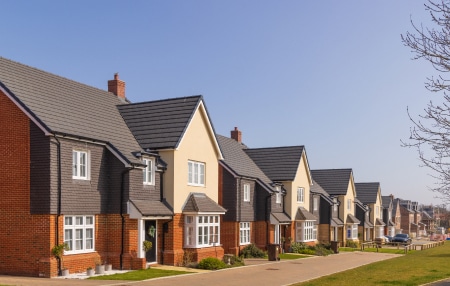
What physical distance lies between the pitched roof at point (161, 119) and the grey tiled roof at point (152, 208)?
2.96 metres

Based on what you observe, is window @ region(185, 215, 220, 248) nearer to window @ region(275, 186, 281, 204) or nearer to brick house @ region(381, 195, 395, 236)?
window @ region(275, 186, 281, 204)

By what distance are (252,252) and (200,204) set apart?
9.10 meters

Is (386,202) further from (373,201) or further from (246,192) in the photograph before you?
(246,192)

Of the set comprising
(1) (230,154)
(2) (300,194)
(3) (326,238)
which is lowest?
(3) (326,238)

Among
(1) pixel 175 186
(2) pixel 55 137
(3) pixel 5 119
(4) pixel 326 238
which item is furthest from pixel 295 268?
(4) pixel 326 238

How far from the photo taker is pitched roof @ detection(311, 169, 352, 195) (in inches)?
2309

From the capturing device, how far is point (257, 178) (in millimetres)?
39000

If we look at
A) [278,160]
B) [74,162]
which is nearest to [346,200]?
[278,160]

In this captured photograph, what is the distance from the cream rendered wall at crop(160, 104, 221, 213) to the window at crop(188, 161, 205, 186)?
8.6 inches

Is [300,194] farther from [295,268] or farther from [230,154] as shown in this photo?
[295,268]

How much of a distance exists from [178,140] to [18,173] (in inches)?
328

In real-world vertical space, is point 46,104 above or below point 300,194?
above

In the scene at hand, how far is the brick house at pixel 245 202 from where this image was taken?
35.4 meters

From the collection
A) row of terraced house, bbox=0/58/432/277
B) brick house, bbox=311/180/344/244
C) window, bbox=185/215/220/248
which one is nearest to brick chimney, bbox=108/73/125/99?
row of terraced house, bbox=0/58/432/277
